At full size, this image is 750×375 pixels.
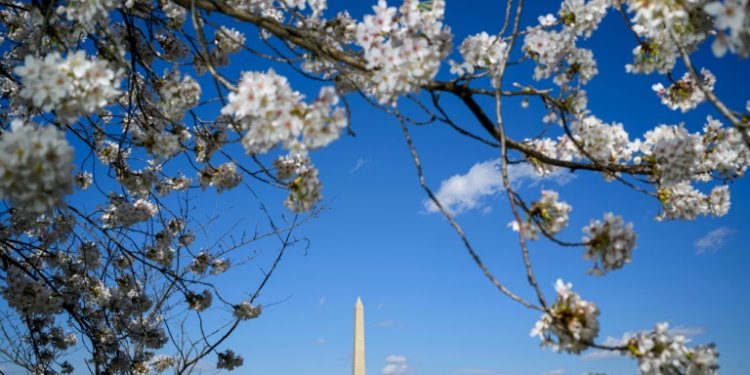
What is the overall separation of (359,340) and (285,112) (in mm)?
8654

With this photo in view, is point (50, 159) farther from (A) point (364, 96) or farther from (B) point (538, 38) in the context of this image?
(B) point (538, 38)

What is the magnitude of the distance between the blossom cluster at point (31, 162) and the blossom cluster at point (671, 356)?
169cm

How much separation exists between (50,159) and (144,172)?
74.0 inches

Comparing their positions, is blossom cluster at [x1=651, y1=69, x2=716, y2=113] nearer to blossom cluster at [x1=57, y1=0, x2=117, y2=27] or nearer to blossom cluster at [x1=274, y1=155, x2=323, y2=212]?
blossom cluster at [x1=274, y1=155, x2=323, y2=212]

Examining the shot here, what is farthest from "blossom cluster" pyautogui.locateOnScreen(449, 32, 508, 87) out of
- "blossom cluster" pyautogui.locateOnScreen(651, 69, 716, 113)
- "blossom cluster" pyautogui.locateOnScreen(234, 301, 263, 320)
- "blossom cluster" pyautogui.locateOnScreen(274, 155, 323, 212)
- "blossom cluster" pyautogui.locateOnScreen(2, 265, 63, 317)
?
"blossom cluster" pyautogui.locateOnScreen(234, 301, 263, 320)

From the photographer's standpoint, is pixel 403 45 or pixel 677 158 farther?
pixel 677 158

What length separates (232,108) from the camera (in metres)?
1.59

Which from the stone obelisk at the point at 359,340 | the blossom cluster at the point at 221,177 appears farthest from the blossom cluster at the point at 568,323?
the stone obelisk at the point at 359,340

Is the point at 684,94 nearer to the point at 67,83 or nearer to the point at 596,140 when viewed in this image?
the point at 596,140

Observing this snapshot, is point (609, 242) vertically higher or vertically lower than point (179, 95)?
lower

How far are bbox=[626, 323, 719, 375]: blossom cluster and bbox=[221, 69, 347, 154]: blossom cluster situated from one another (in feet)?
3.60

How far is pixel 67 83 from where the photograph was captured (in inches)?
61.0

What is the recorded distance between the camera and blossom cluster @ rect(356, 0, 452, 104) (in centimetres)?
172

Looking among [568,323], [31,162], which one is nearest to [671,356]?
[568,323]
